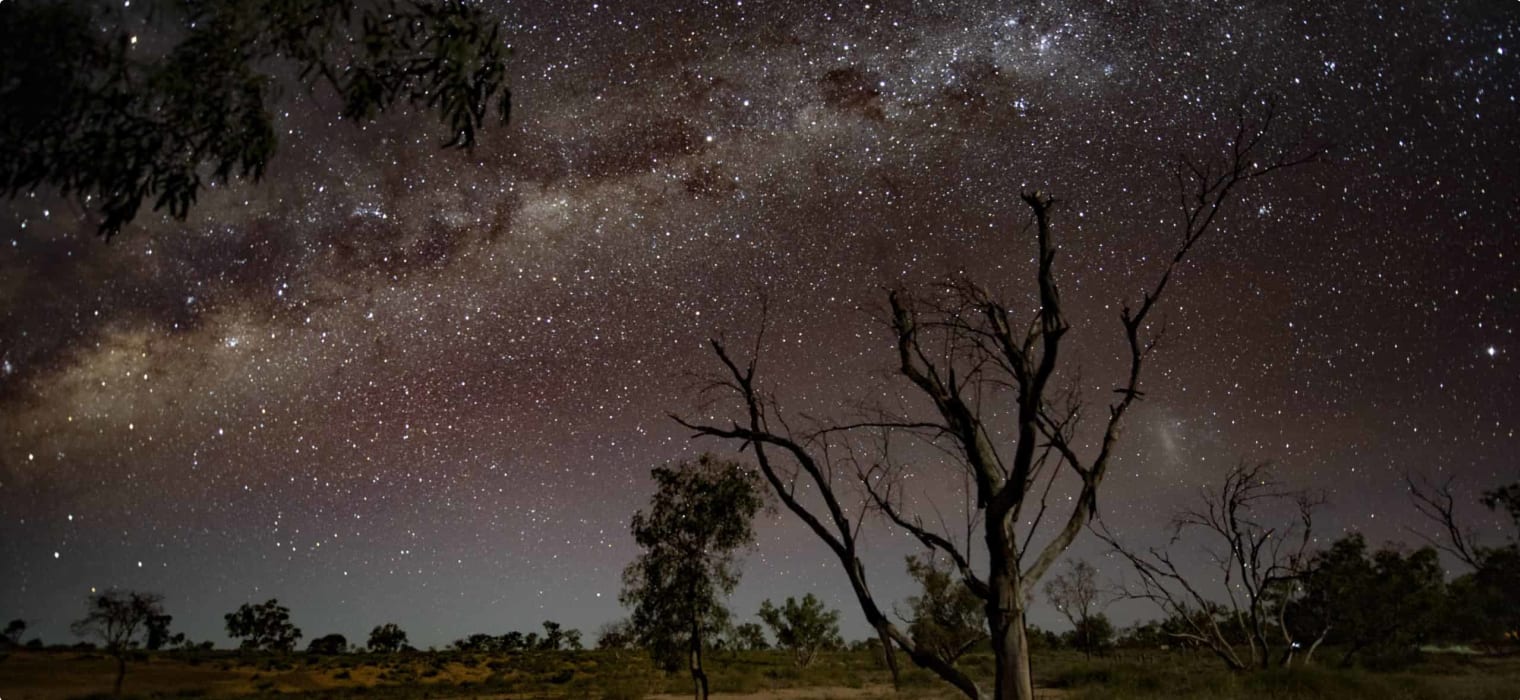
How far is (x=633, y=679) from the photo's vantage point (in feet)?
150

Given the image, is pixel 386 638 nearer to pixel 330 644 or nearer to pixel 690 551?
pixel 330 644

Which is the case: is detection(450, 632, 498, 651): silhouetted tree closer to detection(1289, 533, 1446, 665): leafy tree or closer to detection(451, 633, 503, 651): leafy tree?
detection(451, 633, 503, 651): leafy tree

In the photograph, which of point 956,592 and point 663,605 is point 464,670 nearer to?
point 956,592

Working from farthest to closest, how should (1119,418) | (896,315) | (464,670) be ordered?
(464,670) → (896,315) → (1119,418)

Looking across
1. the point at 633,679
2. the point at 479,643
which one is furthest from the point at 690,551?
the point at 479,643

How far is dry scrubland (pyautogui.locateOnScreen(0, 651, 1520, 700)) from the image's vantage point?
887 inches

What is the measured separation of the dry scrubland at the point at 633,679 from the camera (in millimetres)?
22531

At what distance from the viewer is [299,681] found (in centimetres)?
5144

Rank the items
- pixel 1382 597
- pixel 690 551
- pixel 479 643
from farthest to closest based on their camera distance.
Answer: pixel 479 643 < pixel 1382 597 < pixel 690 551

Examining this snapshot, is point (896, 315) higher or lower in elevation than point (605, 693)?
higher

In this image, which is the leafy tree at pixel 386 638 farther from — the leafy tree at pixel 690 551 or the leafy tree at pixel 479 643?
the leafy tree at pixel 690 551

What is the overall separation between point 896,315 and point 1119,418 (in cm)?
192

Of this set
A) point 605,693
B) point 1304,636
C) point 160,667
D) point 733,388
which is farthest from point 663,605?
point 160,667

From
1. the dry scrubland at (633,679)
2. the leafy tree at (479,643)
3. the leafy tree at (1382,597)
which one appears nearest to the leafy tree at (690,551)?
the dry scrubland at (633,679)
